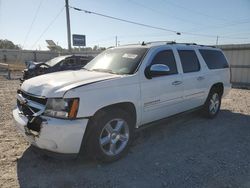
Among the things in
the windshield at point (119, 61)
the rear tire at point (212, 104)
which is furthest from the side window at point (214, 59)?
the windshield at point (119, 61)

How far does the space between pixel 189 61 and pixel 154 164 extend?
263cm

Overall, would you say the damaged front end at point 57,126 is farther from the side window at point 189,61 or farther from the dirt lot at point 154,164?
the side window at point 189,61

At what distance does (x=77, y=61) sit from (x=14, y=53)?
87.0ft

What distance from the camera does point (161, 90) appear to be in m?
4.50

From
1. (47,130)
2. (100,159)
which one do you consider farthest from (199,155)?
(47,130)

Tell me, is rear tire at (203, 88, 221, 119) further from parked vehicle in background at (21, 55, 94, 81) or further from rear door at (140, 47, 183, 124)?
parked vehicle in background at (21, 55, 94, 81)

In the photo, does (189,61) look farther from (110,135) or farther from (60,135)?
(60,135)

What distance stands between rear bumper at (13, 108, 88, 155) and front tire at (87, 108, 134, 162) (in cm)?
23

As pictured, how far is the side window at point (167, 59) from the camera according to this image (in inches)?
181

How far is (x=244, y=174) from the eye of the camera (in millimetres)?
3574

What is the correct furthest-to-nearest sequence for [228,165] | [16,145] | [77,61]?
[77,61]
[16,145]
[228,165]

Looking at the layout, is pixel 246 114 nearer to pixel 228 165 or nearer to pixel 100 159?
pixel 228 165

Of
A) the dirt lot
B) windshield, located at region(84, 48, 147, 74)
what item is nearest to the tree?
windshield, located at region(84, 48, 147, 74)

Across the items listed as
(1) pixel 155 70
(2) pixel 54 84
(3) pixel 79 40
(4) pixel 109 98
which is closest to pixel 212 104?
(1) pixel 155 70
